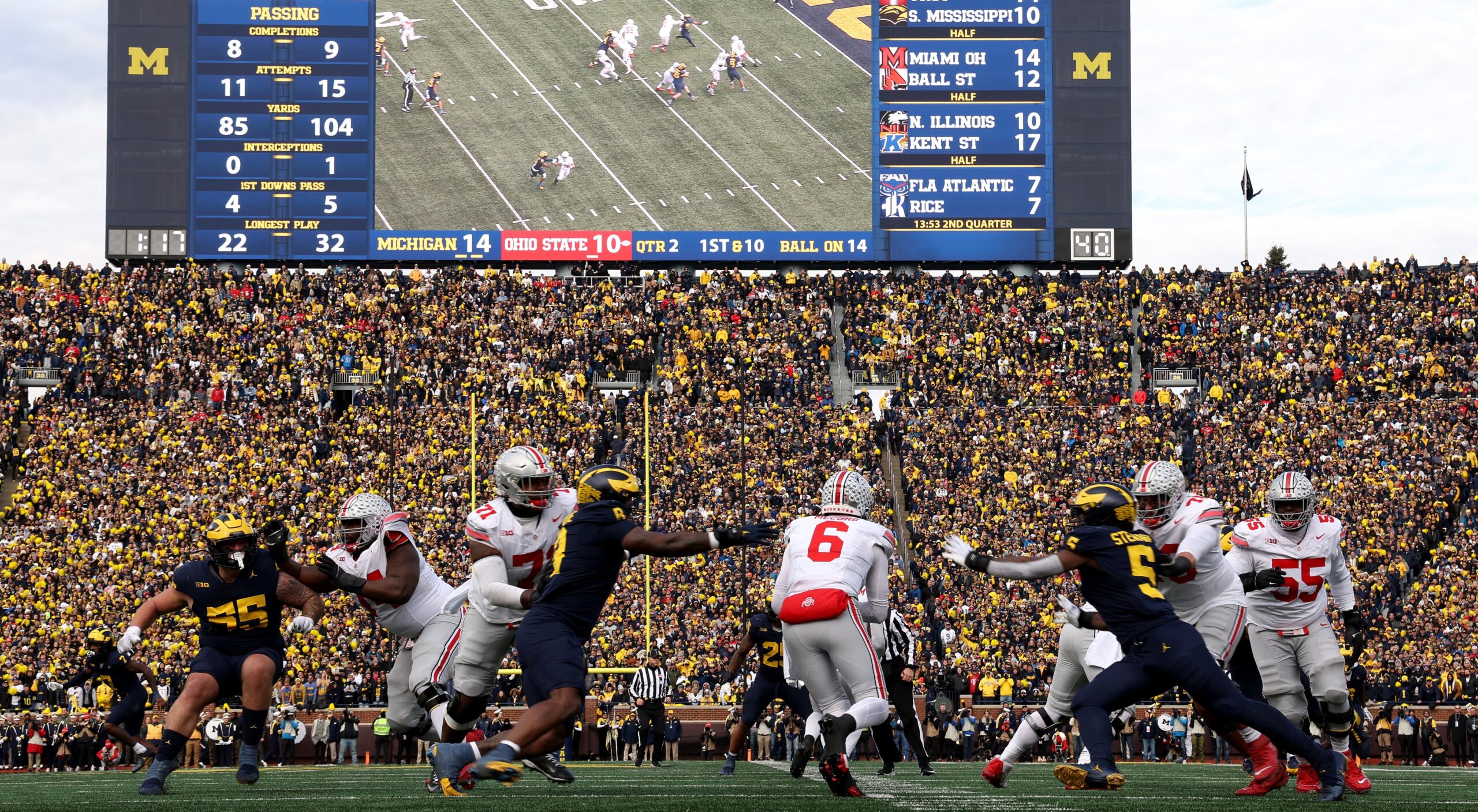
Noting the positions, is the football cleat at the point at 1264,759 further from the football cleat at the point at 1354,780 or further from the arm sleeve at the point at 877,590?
the arm sleeve at the point at 877,590

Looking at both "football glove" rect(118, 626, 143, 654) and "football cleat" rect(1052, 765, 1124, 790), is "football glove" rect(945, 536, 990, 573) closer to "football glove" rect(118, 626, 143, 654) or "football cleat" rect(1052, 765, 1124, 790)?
"football cleat" rect(1052, 765, 1124, 790)

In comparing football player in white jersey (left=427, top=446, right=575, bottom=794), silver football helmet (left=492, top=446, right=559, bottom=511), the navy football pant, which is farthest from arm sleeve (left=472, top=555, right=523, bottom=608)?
the navy football pant

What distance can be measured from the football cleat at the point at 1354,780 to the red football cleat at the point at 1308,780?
22.1 inches

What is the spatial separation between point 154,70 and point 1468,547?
29925mm

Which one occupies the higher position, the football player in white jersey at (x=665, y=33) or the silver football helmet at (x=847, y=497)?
the football player in white jersey at (x=665, y=33)

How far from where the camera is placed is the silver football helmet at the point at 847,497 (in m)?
10.4

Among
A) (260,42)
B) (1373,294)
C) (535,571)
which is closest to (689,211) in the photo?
(260,42)

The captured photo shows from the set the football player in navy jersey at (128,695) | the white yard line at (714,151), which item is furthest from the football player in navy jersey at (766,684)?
the white yard line at (714,151)

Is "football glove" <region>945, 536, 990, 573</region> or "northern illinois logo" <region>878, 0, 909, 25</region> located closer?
"football glove" <region>945, 536, 990, 573</region>

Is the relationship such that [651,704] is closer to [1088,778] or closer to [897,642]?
[897,642]

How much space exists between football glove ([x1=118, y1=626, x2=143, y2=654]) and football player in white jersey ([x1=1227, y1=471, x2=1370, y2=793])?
7.87 meters

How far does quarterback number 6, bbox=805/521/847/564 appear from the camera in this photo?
10.1 meters

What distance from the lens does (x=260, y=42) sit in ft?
125

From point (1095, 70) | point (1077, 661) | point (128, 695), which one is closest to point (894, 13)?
point (1095, 70)
